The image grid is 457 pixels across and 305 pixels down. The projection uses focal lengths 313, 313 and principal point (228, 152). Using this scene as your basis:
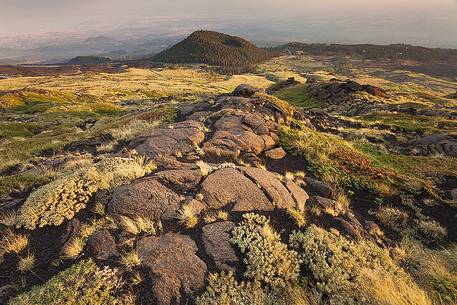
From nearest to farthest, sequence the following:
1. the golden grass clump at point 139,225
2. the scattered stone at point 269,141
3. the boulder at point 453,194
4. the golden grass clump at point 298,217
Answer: the golden grass clump at point 139,225 < the golden grass clump at point 298,217 < the boulder at point 453,194 < the scattered stone at point 269,141

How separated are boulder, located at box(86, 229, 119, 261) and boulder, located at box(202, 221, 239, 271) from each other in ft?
7.56

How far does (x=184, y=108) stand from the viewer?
26.3 metres

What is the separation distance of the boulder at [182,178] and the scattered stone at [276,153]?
17.0 ft

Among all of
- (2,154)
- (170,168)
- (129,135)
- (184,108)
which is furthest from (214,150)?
(2,154)

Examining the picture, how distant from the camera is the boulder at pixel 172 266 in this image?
6.89 m

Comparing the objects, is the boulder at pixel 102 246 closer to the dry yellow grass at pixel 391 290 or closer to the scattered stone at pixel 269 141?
the dry yellow grass at pixel 391 290

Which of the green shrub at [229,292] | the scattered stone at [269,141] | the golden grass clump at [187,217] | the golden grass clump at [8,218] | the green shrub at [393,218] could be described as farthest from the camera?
the scattered stone at [269,141]

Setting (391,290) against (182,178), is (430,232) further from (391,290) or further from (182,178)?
(182,178)

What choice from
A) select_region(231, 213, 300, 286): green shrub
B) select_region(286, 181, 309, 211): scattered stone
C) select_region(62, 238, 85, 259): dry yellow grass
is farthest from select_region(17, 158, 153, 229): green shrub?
select_region(286, 181, 309, 211): scattered stone

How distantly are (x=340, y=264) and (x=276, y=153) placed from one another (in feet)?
26.8

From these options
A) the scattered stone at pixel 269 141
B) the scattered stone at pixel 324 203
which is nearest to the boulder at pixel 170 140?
the scattered stone at pixel 269 141

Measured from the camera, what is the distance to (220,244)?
8.18 meters

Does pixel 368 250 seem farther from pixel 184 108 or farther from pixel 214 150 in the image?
pixel 184 108

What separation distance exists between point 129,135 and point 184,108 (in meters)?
7.80
